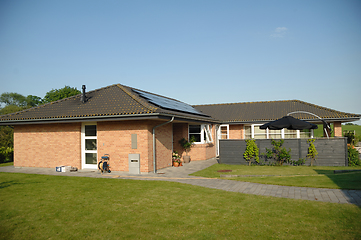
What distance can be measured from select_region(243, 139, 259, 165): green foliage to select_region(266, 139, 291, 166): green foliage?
25.4 inches

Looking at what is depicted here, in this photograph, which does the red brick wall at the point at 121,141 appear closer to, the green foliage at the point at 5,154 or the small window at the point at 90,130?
the small window at the point at 90,130

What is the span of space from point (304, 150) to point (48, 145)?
15.1 meters

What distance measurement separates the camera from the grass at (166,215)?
16.6 ft

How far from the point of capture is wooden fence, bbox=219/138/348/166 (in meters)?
14.1

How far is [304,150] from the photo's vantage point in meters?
14.5

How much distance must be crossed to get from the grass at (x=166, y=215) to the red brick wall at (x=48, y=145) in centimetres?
556

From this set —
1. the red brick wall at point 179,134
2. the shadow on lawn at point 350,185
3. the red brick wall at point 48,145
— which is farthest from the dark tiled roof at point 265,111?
the red brick wall at point 48,145

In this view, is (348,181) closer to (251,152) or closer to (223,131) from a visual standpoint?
(251,152)

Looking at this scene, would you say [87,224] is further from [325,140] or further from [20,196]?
[325,140]

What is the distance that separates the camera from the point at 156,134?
13594 mm

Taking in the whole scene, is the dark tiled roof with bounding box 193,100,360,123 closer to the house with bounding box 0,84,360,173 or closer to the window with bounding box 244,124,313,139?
the window with bounding box 244,124,313,139

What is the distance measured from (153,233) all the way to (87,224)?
167cm

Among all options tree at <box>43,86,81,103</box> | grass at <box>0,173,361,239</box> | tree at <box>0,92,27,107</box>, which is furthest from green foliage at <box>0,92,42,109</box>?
grass at <box>0,173,361,239</box>

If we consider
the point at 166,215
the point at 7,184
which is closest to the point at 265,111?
the point at 166,215
